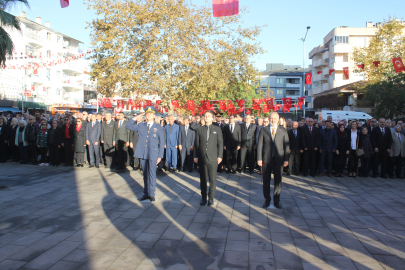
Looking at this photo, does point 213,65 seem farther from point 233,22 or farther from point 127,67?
point 127,67

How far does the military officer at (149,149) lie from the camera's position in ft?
24.0

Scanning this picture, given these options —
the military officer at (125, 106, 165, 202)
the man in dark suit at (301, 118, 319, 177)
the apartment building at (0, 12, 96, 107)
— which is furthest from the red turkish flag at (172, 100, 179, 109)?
the apartment building at (0, 12, 96, 107)

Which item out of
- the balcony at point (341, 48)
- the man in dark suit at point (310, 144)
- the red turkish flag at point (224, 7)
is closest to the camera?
the red turkish flag at point (224, 7)

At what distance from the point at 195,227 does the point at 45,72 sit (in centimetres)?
5061

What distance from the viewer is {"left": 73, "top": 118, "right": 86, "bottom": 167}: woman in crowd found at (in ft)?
40.6

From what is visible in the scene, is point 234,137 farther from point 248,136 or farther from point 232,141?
point 248,136

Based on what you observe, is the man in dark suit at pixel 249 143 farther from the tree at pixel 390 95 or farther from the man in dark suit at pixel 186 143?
the tree at pixel 390 95

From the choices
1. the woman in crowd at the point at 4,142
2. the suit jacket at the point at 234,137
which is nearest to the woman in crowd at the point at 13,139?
the woman in crowd at the point at 4,142

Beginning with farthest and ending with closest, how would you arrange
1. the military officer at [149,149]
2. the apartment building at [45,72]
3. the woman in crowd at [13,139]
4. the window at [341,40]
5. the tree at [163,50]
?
the window at [341,40] < the apartment building at [45,72] < the tree at [163,50] < the woman in crowd at [13,139] < the military officer at [149,149]

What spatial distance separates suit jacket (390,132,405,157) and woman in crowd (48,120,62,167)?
11767 mm

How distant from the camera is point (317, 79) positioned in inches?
2616

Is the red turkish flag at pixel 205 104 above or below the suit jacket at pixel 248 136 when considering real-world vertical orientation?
above

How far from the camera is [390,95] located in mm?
25641

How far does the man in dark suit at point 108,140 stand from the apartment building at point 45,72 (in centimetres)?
3010
